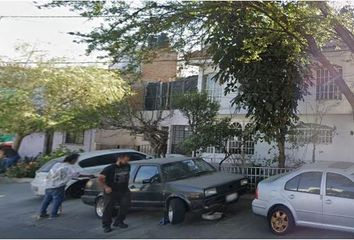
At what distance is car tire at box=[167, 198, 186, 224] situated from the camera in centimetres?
979

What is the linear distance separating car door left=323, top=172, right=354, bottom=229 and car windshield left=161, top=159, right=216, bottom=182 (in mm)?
3883

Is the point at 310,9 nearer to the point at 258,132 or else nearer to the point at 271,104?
the point at 271,104

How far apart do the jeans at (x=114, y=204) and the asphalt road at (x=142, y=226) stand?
0.29 m

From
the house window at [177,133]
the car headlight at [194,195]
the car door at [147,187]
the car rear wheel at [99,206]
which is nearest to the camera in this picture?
the car headlight at [194,195]

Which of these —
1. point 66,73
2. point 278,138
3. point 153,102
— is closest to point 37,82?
point 66,73

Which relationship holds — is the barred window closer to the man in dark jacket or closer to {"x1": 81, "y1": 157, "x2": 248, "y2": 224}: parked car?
{"x1": 81, "y1": 157, "x2": 248, "y2": 224}: parked car

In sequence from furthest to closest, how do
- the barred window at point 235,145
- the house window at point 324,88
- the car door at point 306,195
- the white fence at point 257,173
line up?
1. the house window at point 324,88
2. the barred window at point 235,145
3. the white fence at point 257,173
4. the car door at point 306,195

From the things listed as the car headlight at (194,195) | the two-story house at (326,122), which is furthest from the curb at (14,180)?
the car headlight at (194,195)

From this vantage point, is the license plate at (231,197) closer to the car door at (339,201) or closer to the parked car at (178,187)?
the parked car at (178,187)

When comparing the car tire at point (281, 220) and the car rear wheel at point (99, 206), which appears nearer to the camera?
the car tire at point (281, 220)

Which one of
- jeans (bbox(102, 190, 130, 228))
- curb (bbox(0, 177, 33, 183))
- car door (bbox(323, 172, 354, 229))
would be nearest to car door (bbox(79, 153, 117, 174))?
jeans (bbox(102, 190, 130, 228))

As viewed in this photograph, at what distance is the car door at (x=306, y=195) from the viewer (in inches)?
320

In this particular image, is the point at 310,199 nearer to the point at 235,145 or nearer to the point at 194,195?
the point at 194,195

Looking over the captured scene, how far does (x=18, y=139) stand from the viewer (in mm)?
20719
